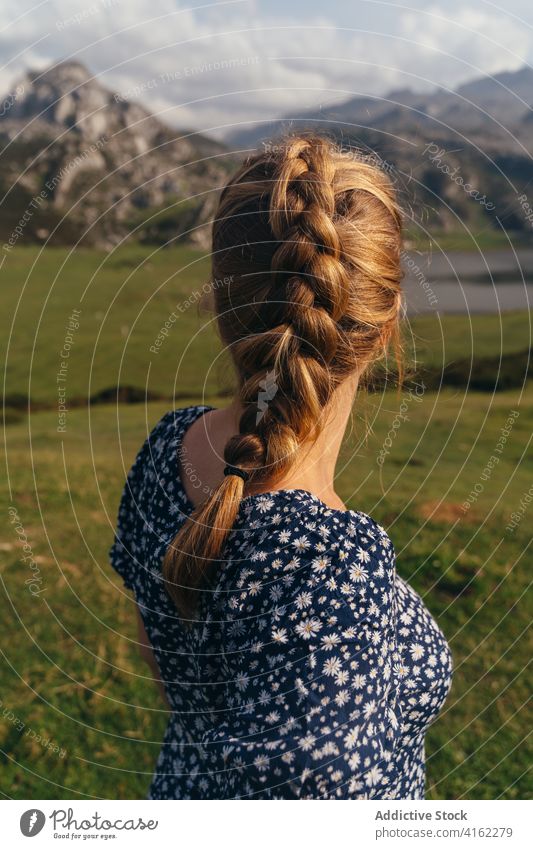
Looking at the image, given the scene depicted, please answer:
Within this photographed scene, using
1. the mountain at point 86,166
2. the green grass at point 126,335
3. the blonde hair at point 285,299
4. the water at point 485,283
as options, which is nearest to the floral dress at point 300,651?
the blonde hair at point 285,299

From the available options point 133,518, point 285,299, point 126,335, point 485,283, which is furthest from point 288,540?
point 126,335

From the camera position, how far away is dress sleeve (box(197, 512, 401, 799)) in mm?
1627

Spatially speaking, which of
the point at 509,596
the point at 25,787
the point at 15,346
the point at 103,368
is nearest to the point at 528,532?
the point at 509,596

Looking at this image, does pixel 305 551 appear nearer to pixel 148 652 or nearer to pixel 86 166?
pixel 148 652

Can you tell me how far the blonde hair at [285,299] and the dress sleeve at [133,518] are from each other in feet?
1.44

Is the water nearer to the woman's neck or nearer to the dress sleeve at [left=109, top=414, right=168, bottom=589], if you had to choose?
the dress sleeve at [left=109, top=414, right=168, bottom=589]

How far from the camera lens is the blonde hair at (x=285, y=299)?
6.20 ft

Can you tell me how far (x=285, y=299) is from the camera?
1.92 m

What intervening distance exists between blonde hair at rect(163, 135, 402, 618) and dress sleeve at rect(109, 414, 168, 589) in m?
0.44

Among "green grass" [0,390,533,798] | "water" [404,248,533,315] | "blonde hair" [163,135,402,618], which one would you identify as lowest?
"green grass" [0,390,533,798]

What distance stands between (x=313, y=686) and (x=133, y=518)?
112 centimetres

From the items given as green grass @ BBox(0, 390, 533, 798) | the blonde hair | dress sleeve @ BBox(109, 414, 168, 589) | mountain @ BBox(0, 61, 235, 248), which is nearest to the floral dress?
the blonde hair

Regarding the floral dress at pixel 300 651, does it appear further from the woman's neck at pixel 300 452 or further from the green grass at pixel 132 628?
the green grass at pixel 132 628
